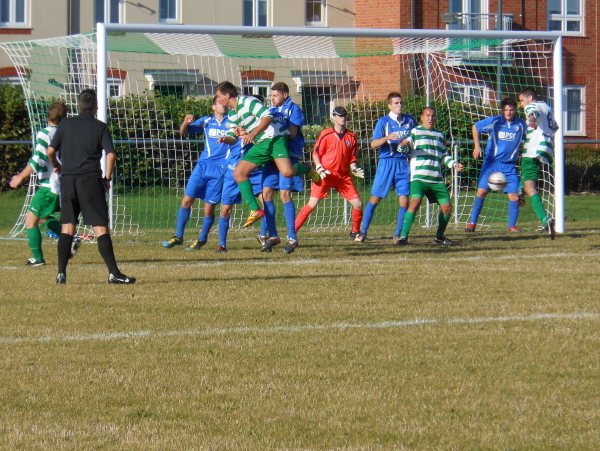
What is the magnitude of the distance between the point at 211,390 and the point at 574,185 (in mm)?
28053

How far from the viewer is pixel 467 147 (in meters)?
21.4

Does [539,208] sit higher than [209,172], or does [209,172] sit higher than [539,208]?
[209,172]

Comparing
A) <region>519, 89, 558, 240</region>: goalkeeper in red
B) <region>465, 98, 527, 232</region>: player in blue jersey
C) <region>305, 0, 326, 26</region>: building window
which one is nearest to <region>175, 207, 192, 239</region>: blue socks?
<region>465, 98, 527, 232</region>: player in blue jersey

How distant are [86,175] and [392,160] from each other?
21.3 feet

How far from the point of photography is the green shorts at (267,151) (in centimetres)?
1389

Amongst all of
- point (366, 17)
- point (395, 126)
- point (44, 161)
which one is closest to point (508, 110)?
point (395, 126)

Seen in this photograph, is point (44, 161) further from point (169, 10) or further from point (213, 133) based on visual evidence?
point (169, 10)

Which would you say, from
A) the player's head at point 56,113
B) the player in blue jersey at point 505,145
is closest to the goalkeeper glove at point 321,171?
the player in blue jersey at point 505,145

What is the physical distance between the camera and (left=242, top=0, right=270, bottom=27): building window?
40.3 metres

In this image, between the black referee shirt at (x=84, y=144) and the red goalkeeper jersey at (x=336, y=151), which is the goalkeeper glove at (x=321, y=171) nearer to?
the red goalkeeper jersey at (x=336, y=151)

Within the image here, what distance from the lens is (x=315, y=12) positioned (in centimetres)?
4081

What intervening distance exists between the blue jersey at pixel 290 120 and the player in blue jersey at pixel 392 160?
1711 mm

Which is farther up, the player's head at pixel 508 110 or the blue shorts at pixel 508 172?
the player's head at pixel 508 110

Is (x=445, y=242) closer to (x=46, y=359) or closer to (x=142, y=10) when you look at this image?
(x=46, y=359)
